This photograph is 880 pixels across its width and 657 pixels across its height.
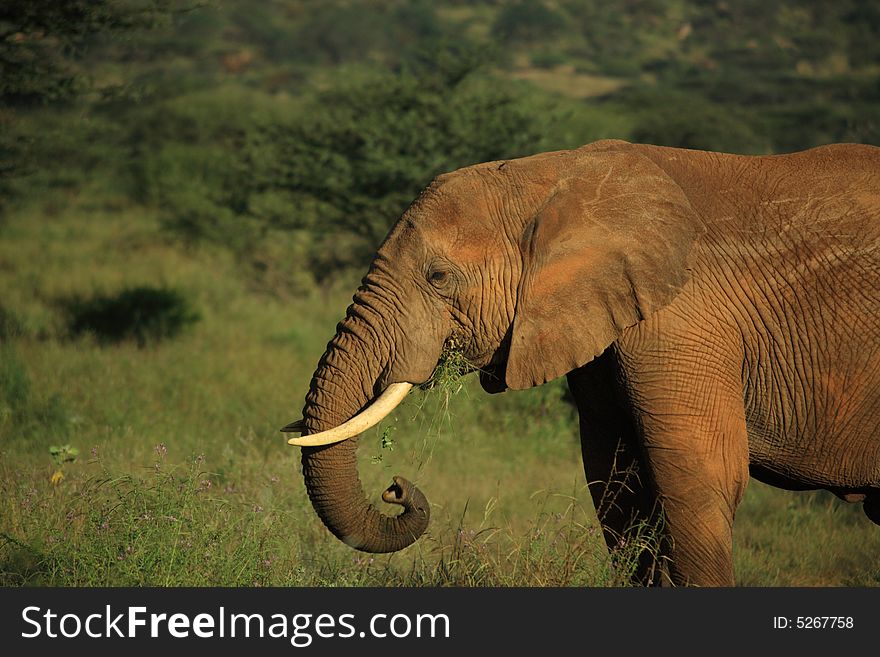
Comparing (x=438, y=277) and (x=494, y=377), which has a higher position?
(x=438, y=277)

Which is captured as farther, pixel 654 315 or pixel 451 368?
pixel 451 368

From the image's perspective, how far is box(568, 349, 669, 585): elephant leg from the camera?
4.58 metres

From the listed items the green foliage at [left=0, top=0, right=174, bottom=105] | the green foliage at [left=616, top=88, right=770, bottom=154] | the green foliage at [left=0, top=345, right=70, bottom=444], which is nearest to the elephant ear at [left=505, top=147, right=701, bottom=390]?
the green foliage at [left=0, top=345, right=70, bottom=444]

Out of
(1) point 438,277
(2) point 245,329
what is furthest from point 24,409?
(1) point 438,277

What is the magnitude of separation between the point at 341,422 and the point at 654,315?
1231 mm

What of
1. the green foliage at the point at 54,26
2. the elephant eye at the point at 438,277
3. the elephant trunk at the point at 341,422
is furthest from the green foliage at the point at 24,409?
the elephant eye at the point at 438,277

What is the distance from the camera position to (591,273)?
4336 mm

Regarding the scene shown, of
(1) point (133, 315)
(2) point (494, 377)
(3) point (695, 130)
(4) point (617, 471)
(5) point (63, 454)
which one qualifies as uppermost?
(2) point (494, 377)

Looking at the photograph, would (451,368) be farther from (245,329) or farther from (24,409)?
(245,329)

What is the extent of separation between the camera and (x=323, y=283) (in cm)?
1444

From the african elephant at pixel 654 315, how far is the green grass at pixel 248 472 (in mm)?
301

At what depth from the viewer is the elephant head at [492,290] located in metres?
4.33

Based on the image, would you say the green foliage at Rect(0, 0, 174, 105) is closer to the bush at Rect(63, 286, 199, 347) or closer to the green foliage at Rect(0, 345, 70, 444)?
the bush at Rect(63, 286, 199, 347)
